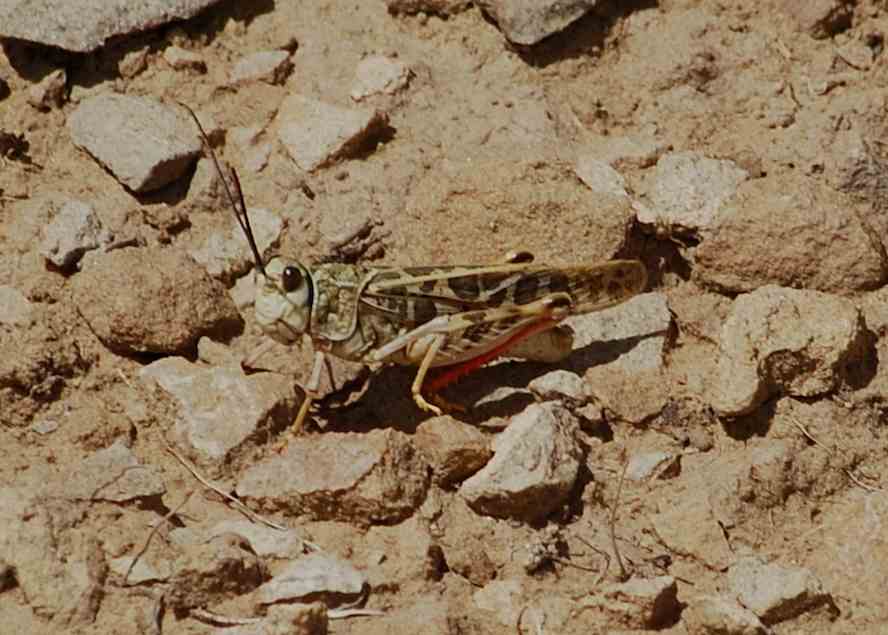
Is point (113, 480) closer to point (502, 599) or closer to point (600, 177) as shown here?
point (502, 599)

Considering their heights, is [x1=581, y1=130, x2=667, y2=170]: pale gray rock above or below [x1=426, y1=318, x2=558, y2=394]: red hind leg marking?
above

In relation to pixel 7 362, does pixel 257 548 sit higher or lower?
lower

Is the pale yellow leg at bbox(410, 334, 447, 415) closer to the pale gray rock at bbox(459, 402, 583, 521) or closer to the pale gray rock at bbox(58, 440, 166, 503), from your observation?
the pale gray rock at bbox(459, 402, 583, 521)

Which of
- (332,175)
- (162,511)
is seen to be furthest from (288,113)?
(162,511)

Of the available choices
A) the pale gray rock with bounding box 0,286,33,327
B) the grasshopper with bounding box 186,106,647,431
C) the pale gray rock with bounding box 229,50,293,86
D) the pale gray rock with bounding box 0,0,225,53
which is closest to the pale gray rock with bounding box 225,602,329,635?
the grasshopper with bounding box 186,106,647,431

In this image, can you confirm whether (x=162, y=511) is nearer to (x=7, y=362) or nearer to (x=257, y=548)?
(x=257, y=548)

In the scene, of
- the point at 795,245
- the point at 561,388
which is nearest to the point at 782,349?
the point at 795,245

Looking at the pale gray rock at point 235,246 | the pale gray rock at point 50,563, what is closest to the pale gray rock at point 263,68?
the pale gray rock at point 235,246
